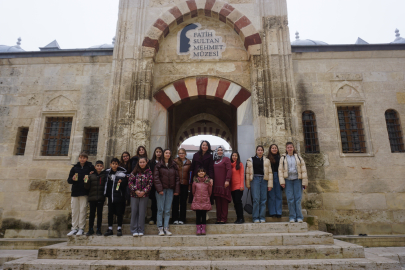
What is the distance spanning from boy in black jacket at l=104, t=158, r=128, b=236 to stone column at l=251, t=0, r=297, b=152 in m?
3.07

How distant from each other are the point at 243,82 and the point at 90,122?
13.7 feet

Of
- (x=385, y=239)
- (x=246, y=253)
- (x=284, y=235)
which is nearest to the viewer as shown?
(x=246, y=253)

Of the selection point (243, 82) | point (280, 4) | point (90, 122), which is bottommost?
point (90, 122)

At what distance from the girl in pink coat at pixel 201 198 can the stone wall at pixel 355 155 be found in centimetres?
276

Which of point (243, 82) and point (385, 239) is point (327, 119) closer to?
point (243, 82)

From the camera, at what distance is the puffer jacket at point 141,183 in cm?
446

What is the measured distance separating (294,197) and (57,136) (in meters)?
6.16

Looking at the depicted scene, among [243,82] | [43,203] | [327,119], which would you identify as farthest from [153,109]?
[327,119]

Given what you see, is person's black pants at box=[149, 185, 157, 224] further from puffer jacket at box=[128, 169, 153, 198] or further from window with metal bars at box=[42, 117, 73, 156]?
window with metal bars at box=[42, 117, 73, 156]

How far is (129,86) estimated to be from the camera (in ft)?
20.0

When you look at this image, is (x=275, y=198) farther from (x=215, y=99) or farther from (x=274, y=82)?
(x=215, y=99)

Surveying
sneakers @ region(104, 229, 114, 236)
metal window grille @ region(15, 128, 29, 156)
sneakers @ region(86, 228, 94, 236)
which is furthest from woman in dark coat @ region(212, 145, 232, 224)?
metal window grille @ region(15, 128, 29, 156)

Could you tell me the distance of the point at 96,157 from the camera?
6539 mm

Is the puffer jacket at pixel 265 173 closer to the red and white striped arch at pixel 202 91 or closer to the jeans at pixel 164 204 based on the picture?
the jeans at pixel 164 204
